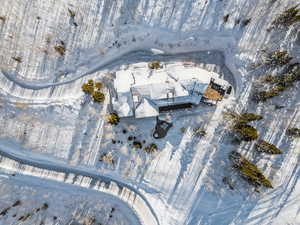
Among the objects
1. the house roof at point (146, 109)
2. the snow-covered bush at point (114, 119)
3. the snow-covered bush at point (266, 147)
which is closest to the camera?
the house roof at point (146, 109)

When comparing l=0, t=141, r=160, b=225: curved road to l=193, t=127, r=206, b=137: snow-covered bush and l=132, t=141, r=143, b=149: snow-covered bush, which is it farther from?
l=193, t=127, r=206, b=137: snow-covered bush

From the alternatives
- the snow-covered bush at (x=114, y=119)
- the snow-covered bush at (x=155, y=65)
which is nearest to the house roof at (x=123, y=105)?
the snow-covered bush at (x=114, y=119)

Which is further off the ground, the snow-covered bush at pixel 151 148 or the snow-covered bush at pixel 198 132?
the snow-covered bush at pixel 198 132

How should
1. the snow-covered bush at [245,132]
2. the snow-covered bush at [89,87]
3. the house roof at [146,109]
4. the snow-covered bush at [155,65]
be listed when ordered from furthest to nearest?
the snow-covered bush at [155,65]
the snow-covered bush at [89,87]
the house roof at [146,109]
the snow-covered bush at [245,132]

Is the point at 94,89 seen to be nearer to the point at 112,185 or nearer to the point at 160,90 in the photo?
the point at 160,90

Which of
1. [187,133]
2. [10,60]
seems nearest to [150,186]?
[187,133]

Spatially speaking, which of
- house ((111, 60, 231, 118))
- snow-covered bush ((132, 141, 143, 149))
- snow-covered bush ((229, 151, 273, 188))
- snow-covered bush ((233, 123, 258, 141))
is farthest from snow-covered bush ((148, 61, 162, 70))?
snow-covered bush ((229, 151, 273, 188))

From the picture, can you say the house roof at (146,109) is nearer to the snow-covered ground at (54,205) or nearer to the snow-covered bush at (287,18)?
the snow-covered ground at (54,205)

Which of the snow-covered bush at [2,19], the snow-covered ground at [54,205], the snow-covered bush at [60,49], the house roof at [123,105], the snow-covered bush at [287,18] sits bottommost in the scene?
the snow-covered ground at [54,205]
